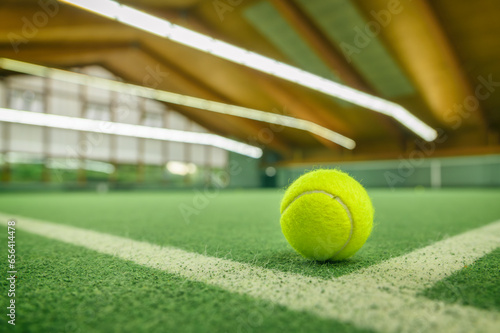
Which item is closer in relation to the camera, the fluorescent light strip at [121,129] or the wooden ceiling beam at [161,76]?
the fluorescent light strip at [121,129]

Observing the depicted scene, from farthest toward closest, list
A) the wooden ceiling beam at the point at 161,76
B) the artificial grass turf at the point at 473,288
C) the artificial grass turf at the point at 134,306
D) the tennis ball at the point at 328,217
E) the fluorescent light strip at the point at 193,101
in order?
the fluorescent light strip at the point at 193,101
the wooden ceiling beam at the point at 161,76
the tennis ball at the point at 328,217
the artificial grass turf at the point at 473,288
the artificial grass turf at the point at 134,306

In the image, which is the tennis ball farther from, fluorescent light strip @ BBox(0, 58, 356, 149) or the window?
the window

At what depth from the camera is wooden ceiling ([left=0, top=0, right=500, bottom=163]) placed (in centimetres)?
909

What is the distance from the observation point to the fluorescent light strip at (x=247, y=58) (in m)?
8.10

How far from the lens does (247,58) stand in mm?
11523

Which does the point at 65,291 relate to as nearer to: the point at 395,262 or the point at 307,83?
the point at 395,262

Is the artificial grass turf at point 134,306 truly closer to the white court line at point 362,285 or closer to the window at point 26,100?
the white court line at point 362,285

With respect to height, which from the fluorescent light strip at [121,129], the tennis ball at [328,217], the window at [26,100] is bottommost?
the tennis ball at [328,217]

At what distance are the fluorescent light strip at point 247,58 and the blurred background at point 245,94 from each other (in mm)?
110

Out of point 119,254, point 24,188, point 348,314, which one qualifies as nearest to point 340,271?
point 348,314

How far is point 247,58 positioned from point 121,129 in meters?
11.1

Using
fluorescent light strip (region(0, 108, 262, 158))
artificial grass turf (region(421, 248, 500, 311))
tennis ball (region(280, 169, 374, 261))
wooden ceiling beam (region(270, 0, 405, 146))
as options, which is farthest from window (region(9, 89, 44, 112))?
artificial grass turf (region(421, 248, 500, 311))

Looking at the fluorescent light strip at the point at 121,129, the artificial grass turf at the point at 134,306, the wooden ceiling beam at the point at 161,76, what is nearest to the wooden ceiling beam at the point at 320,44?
the wooden ceiling beam at the point at 161,76

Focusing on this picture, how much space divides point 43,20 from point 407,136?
59.3 ft
